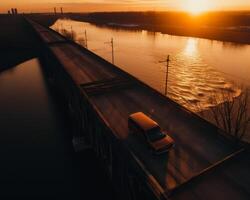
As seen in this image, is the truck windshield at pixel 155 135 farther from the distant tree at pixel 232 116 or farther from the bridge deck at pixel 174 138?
the distant tree at pixel 232 116

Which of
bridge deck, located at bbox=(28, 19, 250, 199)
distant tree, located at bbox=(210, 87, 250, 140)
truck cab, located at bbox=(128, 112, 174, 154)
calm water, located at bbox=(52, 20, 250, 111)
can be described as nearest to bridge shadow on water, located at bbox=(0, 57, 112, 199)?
bridge deck, located at bbox=(28, 19, 250, 199)

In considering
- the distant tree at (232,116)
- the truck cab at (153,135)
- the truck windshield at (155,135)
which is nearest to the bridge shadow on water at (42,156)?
the truck cab at (153,135)

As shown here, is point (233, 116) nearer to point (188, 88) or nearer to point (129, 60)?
point (188, 88)

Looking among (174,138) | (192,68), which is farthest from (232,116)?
(192,68)

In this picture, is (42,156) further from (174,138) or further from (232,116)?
(232,116)

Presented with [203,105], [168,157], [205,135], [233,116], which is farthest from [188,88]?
[168,157]

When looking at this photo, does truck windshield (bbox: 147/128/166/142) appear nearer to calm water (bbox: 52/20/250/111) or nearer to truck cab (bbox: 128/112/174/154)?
truck cab (bbox: 128/112/174/154)

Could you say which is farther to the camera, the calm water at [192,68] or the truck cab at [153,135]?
the calm water at [192,68]
